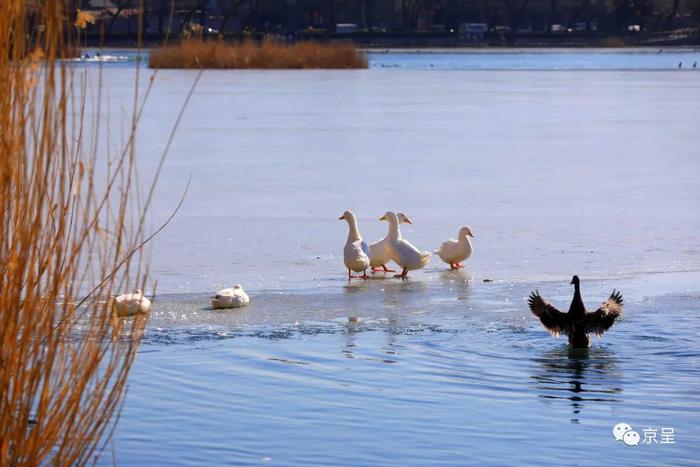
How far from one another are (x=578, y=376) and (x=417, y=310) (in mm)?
1668

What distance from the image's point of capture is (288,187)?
46.0ft

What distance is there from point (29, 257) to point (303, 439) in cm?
194

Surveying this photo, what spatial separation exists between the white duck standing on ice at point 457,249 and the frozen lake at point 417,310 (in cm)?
15

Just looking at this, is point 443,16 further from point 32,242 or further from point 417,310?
point 32,242

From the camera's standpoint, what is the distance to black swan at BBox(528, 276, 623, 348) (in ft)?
23.3

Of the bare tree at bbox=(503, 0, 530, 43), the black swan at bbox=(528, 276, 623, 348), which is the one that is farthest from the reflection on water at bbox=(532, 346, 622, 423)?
the bare tree at bbox=(503, 0, 530, 43)

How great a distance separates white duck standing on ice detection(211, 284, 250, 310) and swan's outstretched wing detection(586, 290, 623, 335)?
6.70 ft

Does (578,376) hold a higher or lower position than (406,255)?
lower

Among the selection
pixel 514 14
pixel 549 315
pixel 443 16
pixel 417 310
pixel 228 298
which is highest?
pixel 514 14

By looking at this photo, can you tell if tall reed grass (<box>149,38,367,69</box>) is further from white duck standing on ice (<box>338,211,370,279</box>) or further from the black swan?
the black swan

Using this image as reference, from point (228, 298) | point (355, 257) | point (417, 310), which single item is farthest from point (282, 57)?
point (228, 298)

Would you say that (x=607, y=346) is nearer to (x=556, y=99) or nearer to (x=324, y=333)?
(x=324, y=333)

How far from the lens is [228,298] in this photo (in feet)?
26.0

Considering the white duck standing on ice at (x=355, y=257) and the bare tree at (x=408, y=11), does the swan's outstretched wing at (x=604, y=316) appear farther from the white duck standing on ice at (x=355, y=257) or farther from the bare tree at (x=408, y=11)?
the bare tree at (x=408, y=11)
